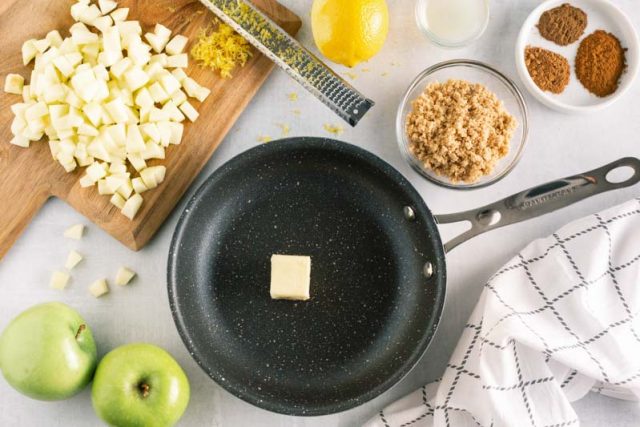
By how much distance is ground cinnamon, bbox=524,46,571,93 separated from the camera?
1.28 m

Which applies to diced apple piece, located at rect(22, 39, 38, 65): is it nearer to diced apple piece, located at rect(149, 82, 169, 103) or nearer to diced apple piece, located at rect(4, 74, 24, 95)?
diced apple piece, located at rect(4, 74, 24, 95)

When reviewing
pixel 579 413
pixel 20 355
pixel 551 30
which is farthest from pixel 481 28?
pixel 20 355

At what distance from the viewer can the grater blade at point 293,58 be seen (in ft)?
3.90

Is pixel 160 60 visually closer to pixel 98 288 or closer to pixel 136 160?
pixel 136 160

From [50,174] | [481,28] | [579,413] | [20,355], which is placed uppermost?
[481,28]

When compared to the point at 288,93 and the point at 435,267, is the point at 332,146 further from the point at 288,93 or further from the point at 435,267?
the point at 435,267

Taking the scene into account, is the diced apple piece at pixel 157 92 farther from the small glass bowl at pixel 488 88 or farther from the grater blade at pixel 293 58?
the small glass bowl at pixel 488 88

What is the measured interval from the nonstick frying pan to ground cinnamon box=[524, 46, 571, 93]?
176 mm

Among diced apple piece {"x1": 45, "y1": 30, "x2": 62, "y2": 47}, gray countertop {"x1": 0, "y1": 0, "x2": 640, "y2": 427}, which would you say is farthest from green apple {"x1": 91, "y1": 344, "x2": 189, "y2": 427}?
diced apple piece {"x1": 45, "y1": 30, "x2": 62, "y2": 47}

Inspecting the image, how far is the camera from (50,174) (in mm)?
1220

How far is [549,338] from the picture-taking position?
3.84 feet

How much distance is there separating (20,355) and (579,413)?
0.96 metres

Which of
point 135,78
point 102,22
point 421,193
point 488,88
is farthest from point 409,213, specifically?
point 102,22

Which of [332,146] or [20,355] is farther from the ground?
[332,146]
